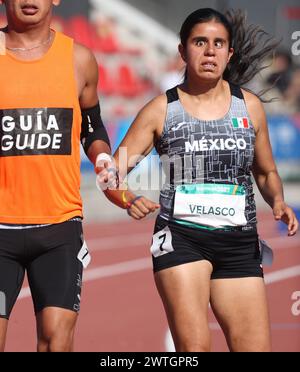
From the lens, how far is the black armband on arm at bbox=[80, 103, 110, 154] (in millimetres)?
5629

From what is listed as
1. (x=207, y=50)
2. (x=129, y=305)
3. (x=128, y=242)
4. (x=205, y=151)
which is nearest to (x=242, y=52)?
(x=207, y=50)

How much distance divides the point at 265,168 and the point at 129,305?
166 inches

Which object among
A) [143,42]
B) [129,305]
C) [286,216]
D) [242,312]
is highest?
[143,42]

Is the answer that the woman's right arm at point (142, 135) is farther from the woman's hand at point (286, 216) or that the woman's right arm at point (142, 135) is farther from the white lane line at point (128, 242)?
the white lane line at point (128, 242)

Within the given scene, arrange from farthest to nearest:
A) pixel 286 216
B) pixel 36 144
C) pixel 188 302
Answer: pixel 286 216 < pixel 188 302 < pixel 36 144

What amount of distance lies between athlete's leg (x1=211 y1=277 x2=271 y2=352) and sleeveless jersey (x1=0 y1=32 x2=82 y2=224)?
95cm

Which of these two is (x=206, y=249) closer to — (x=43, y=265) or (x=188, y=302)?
(x=188, y=302)

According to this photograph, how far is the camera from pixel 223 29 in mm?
5684

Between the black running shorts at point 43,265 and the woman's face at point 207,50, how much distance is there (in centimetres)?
113

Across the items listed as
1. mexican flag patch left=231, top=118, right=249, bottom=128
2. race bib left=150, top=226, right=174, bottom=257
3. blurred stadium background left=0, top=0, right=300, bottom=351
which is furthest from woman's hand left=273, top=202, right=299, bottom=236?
blurred stadium background left=0, top=0, right=300, bottom=351

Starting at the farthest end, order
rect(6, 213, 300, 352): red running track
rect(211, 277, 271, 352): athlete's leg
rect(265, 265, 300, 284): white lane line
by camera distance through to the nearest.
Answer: rect(265, 265, 300, 284): white lane line → rect(6, 213, 300, 352): red running track → rect(211, 277, 271, 352): athlete's leg

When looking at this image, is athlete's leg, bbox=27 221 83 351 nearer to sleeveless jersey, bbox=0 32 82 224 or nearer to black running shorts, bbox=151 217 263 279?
sleeveless jersey, bbox=0 32 82 224

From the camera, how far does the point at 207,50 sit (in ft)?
18.3

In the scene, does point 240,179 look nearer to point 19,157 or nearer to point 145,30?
point 19,157
